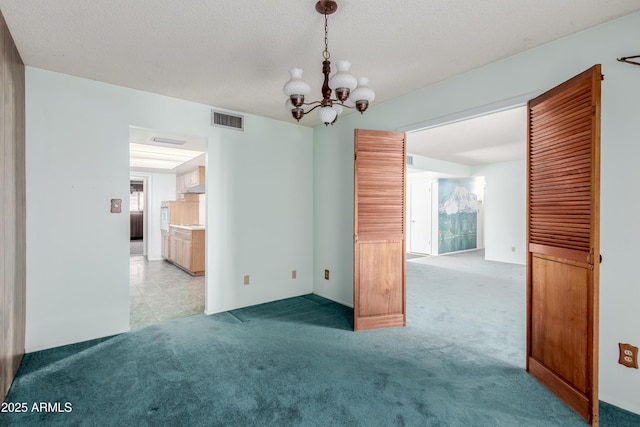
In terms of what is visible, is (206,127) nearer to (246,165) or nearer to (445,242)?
(246,165)

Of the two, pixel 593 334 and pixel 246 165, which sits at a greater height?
pixel 246 165

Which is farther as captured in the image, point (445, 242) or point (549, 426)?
point (445, 242)

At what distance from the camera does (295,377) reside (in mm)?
2314

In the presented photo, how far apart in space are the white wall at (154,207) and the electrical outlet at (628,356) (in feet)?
26.8

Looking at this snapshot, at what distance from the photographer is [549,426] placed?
1.79 metres

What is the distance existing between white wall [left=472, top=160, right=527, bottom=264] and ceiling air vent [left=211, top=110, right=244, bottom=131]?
21.8ft

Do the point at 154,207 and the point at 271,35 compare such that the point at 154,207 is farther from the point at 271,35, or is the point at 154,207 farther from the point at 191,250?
the point at 271,35

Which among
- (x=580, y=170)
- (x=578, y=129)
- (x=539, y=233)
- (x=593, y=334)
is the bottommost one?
(x=593, y=334)

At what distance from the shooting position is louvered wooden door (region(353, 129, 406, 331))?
3.26 metres

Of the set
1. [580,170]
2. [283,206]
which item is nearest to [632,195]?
[580,170]

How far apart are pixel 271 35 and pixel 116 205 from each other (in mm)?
2206

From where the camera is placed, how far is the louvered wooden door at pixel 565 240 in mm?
1786

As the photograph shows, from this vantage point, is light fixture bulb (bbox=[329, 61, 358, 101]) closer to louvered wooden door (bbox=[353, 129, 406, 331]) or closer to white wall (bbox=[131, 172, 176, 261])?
louvered wooden door (bbox=[353, 129, 406, 331])

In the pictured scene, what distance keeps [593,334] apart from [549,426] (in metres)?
0.58
